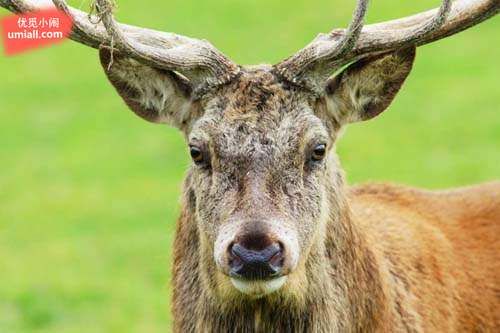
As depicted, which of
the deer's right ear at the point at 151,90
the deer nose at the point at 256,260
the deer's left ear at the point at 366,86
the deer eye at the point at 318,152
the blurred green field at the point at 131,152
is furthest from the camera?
the blurred green field at the point at 131,152

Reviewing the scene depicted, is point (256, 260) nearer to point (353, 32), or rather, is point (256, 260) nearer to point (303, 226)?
point (303, 226)

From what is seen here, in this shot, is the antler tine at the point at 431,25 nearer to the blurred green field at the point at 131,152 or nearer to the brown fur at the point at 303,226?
the brown fur at the point at 303,226

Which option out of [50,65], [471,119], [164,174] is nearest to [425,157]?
[471,119]

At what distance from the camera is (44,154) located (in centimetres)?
1808

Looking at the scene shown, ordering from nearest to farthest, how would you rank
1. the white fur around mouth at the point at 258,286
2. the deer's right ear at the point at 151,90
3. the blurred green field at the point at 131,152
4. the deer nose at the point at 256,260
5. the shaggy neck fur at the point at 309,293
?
1. the deer nose at the point at 256,260
2. the white fur around mouth at the point at 258,286
3. the shaggy neck fur at the point at 309,293
4. the deer's right ear at the point at 151,90
5. the blurred green field at the point at 131,152

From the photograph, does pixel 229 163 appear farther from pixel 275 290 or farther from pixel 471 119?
pixel 471 119

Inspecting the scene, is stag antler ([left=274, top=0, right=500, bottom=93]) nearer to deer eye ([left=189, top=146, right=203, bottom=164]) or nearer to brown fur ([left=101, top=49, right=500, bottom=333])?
brown fur ([left=101, top=49, right=500, bottom=333])

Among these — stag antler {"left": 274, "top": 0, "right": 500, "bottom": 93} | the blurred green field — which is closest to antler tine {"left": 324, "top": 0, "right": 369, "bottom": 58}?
stag antler {"left": 274, "top": 0, "right": 500, "bottom": 93}

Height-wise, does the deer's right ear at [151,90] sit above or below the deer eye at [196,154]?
above

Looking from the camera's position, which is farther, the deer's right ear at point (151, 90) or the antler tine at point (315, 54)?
the deer's right ear at point (151, 90)

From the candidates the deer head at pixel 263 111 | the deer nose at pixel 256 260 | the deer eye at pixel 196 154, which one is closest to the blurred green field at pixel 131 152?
the deer head at pixel 263 111

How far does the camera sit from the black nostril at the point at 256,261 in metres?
7.15

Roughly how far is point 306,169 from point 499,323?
1.83 m

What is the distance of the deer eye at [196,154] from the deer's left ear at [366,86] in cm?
77
